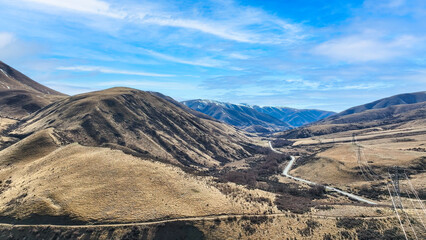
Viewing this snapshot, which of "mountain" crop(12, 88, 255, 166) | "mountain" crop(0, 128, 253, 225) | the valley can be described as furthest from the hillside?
"mountain" crop(12, 88, 255, 166)

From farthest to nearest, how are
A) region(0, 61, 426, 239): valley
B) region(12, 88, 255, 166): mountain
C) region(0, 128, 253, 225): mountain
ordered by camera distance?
region(12, 88, 255, 166): mountain, region(0, 128, 253, 225): mountain, region(0, 61, 426, 239): valley

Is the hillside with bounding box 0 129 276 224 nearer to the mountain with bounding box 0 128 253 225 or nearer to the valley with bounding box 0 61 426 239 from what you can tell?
the mountain with bounding box 0 128 253 225

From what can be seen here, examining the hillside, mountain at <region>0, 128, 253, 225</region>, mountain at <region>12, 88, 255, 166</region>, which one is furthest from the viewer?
mountain at <region>12, 88, 255, 166</region>

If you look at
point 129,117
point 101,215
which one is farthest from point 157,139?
point 101,215

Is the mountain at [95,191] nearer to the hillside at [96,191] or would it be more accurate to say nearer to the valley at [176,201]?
the hillside at [96,191]

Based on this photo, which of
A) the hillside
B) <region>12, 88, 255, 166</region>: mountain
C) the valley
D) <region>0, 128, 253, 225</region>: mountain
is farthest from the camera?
<region>12, 88, 255, 166</region>: mountain

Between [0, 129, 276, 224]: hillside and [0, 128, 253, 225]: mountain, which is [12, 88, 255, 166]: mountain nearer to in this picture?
[0, 128, 253, 225]: mountain

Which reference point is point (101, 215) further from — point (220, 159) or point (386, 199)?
point (220, 159)

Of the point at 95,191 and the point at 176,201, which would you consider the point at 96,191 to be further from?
the point at 176,201

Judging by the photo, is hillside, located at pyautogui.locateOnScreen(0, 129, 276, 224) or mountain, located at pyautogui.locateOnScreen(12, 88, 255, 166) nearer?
hillside, located at pyautogui.locateOnScreen(0, 129, 276, 224)
